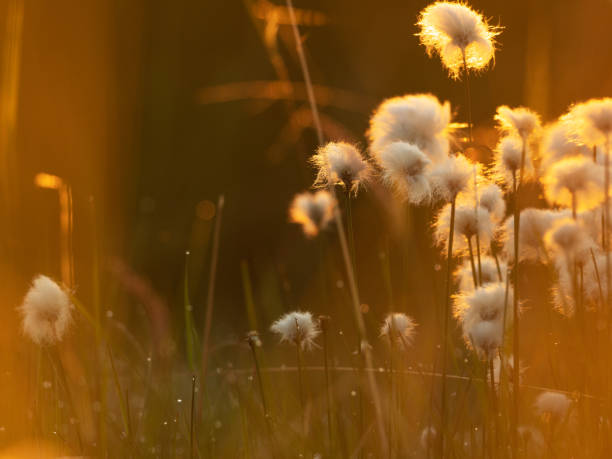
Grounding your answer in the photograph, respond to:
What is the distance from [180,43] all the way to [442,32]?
2.71 m

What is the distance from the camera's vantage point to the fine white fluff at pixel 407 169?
3.01ft

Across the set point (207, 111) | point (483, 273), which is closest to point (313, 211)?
point (483, 273)

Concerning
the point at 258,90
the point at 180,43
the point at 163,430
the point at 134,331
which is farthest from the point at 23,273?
the point at 180,43

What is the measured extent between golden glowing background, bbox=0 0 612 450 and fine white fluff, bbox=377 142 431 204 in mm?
1919

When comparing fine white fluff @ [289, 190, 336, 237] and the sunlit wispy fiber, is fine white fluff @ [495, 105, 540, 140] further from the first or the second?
fine white fluff @ [289, 190, 336, 237]

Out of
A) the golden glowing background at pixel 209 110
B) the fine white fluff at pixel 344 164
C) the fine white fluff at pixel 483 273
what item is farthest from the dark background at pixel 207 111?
the fine white fluff at pixel 344 164

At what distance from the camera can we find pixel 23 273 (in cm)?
144

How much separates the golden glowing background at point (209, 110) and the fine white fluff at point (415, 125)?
6.13ft

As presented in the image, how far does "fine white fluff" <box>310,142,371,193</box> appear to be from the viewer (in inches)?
35.9

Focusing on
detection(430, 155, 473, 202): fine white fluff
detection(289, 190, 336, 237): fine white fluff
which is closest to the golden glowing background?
detection(289, 190, 336, 237): fine white fluff

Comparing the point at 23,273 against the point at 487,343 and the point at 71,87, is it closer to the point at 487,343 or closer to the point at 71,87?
the point at 487,343

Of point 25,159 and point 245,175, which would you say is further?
point 245,175

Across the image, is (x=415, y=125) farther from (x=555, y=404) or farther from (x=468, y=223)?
(x=555, y=404)

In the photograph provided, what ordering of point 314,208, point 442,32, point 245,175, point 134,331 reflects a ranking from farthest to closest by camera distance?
point 245,175 < point 134,331 < point 314,208 < point 442,32
